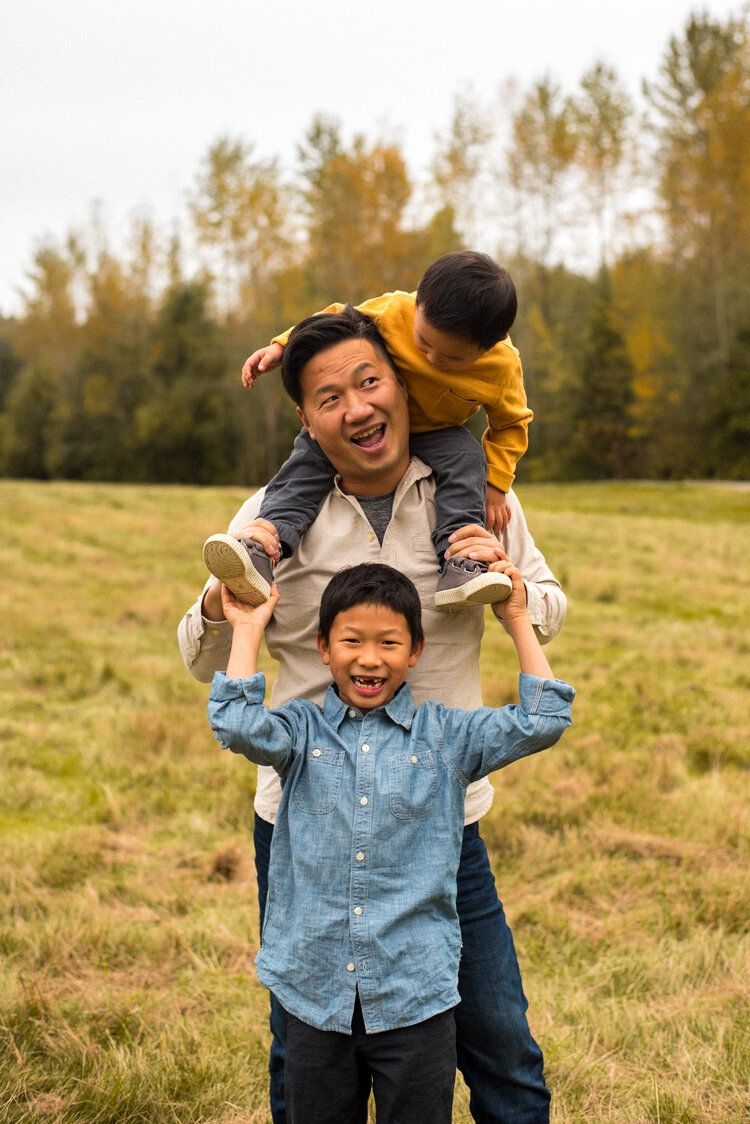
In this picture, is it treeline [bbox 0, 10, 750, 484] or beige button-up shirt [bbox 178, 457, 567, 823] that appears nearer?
beige button-up shirt [bbox 178, 457, 567, 823]

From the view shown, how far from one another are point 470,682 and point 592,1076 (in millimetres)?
1512

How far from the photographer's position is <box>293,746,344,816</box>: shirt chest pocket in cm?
219

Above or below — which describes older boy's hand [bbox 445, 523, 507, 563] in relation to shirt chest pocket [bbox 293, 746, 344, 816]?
above

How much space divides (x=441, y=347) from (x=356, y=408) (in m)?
0.33

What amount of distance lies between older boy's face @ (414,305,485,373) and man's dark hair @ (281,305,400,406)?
103 millimetres

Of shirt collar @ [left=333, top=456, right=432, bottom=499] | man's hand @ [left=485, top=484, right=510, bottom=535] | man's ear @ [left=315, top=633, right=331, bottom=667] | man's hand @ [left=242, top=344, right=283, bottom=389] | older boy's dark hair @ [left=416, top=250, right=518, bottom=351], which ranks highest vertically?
older boy's dark hair @ [left=416, top=250, right=518, bottom=351]

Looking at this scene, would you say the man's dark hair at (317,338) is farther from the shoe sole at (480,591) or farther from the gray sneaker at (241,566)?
the shoe sole at (480,591)

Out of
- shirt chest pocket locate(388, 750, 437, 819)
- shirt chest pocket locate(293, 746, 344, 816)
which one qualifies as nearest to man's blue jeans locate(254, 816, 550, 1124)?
shirt chest pocket locate(388, 750, 437, 819)

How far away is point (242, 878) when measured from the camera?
4.89 metres

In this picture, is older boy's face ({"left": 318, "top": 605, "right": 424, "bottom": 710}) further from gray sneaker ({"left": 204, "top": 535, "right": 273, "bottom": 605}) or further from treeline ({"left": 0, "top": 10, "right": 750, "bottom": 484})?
treeline ({"left": 0, "top": 10, "right": 750, "bottom": 484})

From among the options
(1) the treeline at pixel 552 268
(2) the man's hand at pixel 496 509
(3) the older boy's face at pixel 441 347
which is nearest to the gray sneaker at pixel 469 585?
(2) the man's hand at pixel 496 509

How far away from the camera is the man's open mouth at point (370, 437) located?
236 centimetres

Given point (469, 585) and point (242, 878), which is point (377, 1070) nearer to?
point (469, 585)

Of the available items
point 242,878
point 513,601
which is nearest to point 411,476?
point 513,601
